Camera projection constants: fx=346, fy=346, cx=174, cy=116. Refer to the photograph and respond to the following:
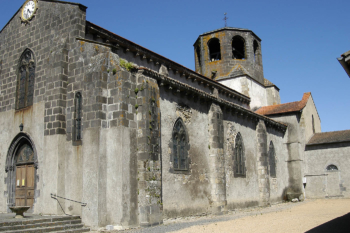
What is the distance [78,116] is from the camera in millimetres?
11703

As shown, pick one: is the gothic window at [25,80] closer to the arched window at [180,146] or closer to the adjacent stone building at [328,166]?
the arched window at [180,146]

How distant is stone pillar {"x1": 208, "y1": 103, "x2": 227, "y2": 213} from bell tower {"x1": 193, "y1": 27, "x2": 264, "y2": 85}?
10690mm

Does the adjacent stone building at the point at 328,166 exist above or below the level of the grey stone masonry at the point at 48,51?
below

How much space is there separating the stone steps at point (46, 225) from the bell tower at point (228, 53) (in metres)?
17.6

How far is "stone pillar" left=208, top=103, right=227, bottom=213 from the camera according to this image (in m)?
14.6

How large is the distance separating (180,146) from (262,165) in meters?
7.76

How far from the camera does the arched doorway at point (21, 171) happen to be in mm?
12500

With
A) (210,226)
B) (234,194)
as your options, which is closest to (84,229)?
(210,226)

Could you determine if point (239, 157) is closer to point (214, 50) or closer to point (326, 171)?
point (326, 171)

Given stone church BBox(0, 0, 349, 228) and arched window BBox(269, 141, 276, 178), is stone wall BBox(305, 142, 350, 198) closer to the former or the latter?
arched window BBox(269, 141, 276, 178)

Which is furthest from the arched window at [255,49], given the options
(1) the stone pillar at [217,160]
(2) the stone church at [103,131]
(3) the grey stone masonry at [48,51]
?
(3) the grey stone masonry at [48,51]

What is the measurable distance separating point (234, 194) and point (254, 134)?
4.55m

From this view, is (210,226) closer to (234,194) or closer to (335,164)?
(234,194)

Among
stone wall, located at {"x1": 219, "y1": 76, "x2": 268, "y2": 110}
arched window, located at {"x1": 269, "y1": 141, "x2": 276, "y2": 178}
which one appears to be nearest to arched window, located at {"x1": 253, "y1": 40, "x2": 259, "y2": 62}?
stone wall, located at {"x1": 219, "y1": 76, "x2": 268, "y2": 110}
